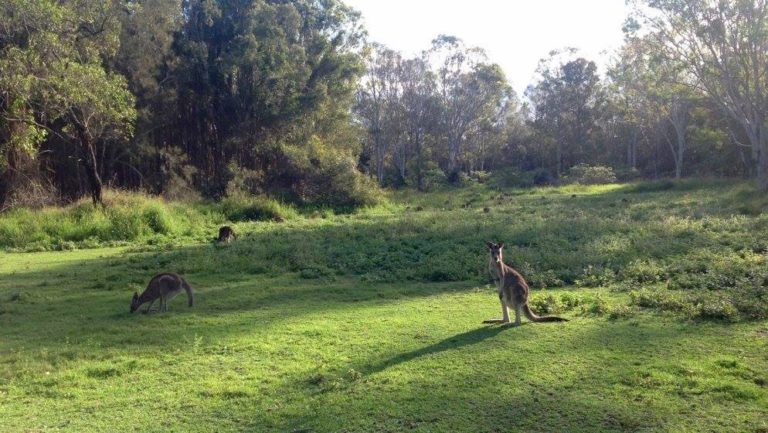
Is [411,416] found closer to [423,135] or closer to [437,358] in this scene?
[437,358]

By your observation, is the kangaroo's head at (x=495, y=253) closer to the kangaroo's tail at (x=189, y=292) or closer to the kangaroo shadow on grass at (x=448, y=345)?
the kangaroo shadow on grass at (x=448, y=345)

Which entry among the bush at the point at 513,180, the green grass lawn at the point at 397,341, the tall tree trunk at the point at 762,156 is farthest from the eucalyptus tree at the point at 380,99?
the green grass lawn at the point at 397,341

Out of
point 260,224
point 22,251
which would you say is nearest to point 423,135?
point 260,224

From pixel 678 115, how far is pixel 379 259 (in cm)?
4758

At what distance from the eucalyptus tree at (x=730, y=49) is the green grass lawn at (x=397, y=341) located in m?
19.0

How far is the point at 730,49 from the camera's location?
3203 cm

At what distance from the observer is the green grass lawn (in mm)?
5656

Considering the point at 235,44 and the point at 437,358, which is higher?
the point at 235,44

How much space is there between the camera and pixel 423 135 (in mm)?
64438

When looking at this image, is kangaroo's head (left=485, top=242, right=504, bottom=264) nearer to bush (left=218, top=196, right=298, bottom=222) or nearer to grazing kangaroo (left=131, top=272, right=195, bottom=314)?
grazing kangaroo (left=131, top=272, right=195, bottom=314)

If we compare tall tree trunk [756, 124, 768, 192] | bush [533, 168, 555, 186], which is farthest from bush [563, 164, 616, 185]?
tall tree trunk [756, 124, 768, 192]

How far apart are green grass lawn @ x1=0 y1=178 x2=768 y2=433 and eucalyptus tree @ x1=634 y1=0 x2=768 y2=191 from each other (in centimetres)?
1904

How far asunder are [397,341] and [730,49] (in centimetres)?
3211

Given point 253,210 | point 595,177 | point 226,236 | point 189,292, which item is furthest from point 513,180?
point 189,292
